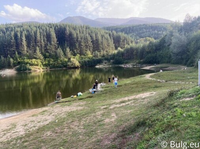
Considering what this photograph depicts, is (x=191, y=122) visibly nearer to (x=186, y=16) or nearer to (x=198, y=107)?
(x=198, y=107)

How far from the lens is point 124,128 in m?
11.9

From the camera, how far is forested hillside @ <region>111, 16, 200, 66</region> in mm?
78250

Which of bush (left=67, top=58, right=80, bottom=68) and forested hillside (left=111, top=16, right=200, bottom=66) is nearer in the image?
forested hillside (left=111, top=16, right=200, bottom=66)

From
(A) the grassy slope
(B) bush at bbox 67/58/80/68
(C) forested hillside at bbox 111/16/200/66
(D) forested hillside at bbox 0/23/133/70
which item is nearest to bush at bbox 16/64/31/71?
(D) forested hillside at bbox 0/23/133/70

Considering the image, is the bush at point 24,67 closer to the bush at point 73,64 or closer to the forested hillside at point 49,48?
the forested hillside at point 49,48

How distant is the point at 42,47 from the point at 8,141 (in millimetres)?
164797

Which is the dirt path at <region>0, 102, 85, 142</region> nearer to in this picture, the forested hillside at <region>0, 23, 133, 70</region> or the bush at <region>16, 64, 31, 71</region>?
the bush at <region>16, 64, 31, 71</region>

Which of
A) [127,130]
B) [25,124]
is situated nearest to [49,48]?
[25,124]

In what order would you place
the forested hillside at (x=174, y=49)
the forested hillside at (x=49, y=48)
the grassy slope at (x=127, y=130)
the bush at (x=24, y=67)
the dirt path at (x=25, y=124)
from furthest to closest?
the forested hillside at (x=49, y=48) → the bush at (x=24, y=67) → the forested hillside at (x=174, y=49) → the dirt path at (x=25, y=124) → the grassy slope at (x=127, y=130)

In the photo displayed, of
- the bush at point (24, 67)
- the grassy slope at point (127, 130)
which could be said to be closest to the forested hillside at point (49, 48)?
the bush at point (24, 67)

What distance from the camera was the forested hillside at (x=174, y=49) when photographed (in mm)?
78250

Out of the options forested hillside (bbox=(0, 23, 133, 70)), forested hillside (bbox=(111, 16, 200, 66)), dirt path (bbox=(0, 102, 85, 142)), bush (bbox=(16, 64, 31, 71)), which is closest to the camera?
dirt path (bbox=(0, 102, 85, 142))

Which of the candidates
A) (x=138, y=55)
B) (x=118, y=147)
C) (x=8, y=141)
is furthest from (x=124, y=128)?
(x=138, y=55)

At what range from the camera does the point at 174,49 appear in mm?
85562
